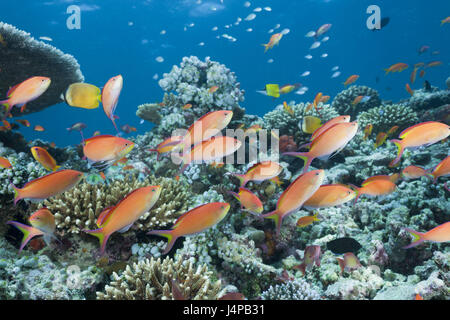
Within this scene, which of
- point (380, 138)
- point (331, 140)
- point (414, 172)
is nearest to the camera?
point (331, 140)

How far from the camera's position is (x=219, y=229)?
3.74m

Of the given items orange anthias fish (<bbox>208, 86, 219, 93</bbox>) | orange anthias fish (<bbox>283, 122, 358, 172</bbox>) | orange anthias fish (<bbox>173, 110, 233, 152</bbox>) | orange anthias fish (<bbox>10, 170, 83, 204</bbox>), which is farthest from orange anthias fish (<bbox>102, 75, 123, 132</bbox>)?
orange anthias fish (<bbox>208, 86, 219, 93</bbox>)

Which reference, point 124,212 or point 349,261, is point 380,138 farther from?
point 124,212

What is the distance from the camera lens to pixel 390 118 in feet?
28.2

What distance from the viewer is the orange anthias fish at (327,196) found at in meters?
2.50

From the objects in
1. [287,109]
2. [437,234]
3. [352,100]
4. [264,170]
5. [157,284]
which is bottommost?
[157,284]

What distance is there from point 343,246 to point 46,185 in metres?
3.80

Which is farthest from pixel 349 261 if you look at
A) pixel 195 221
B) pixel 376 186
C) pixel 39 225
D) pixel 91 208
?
pixel 39 225

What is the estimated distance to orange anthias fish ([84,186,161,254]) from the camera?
1940mm

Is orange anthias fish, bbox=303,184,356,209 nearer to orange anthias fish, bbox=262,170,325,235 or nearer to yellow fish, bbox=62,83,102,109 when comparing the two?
orange anthias fish, bbox=262,170,325,235

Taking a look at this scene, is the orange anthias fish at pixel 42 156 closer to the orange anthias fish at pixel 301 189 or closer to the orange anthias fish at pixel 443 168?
the orange anthias fish at pixel 301 189

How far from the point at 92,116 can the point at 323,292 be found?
374ft

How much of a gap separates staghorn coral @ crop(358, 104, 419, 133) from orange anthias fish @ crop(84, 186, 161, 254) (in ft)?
29.0
